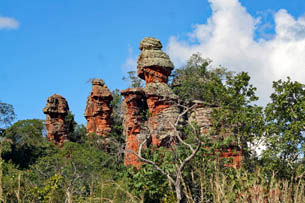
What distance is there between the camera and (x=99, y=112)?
33.2 metres

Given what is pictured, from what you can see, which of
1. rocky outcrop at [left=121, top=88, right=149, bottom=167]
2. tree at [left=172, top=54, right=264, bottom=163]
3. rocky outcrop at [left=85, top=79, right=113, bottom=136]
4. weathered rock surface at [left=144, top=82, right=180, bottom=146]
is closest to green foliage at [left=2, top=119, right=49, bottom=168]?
rocky outcrop at [left=85, top=79, right=113, bottom=136]

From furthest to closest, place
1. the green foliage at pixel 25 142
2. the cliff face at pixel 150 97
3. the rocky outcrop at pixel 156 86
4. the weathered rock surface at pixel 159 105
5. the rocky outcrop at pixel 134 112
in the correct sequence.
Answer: the green foliage at pixel 25 142 → the rocky outcrop at pixel 134 112 → the cliff face at pixel 150 97 → the weathered rock surface at pixel 159 105 → the rocky outcrop at pixel 156 86

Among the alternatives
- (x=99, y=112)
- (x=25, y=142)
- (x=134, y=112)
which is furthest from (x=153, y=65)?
(x=25, y=142)

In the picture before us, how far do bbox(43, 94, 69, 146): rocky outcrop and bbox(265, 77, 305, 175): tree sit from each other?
68.2 feet

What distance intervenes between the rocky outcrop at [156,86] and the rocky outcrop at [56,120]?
9905mm

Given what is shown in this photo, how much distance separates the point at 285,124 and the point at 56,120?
21973 mm

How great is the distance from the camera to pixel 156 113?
26203mm

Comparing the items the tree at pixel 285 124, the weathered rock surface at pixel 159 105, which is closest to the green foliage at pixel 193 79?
the weathered rock surface at pixel 159 105

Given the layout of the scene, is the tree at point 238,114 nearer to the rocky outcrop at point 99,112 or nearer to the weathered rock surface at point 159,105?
the weathered rock surface at point 159,105

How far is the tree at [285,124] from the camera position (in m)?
16.8

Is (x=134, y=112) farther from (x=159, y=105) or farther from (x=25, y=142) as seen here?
(x=25, y=142)

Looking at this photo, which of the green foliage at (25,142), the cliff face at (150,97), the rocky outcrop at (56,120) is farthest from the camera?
the rocky outcrop at (56,120)

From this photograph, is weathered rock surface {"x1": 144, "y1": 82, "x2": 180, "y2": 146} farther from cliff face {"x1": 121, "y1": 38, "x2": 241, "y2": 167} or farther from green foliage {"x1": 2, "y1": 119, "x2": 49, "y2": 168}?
green foliage {"x1": 2, "y1": 119, "x2": 49, "y2": 168}

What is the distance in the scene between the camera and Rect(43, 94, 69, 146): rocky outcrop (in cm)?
3303
